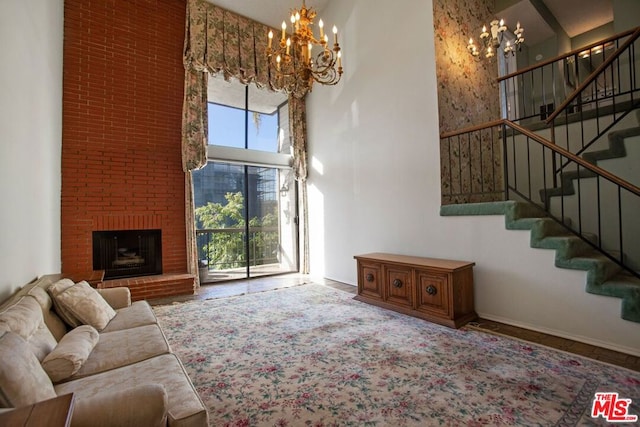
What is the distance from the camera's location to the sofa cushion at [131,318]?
225cm

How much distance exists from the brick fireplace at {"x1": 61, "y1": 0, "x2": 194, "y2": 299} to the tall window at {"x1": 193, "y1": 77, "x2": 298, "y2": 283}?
52 cm

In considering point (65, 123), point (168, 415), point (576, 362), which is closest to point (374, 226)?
point (576, 362)

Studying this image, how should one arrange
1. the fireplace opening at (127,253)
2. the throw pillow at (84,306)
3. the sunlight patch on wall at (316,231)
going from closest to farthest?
1. the throw pillow at (84,306)
2. the fireplace opening at (127,253)
3. the sunlight patch on wall at (316,231)

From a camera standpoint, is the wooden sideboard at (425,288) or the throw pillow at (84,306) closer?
the throw pillow at (84,306)

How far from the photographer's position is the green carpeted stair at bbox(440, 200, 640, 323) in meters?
2.33

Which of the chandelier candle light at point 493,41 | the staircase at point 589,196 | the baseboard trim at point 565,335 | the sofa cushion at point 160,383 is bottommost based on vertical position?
the baseboard trim at point 565,335

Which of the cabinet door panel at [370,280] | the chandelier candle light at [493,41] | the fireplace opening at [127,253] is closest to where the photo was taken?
the cabinet door panel at [370,280]

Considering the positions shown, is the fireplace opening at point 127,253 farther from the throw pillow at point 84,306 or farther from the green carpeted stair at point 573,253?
the green carpeted stair at point 573,253

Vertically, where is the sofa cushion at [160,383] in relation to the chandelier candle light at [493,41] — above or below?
below

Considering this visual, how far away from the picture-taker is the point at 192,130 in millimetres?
4875

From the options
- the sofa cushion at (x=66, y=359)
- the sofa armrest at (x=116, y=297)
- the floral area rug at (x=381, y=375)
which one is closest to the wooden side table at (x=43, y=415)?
the sofa cushion at (x=66, y=359)

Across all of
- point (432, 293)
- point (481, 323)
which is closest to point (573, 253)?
point (481, 323)

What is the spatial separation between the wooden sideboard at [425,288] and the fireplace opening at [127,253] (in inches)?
138

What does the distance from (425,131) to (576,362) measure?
109 inches
